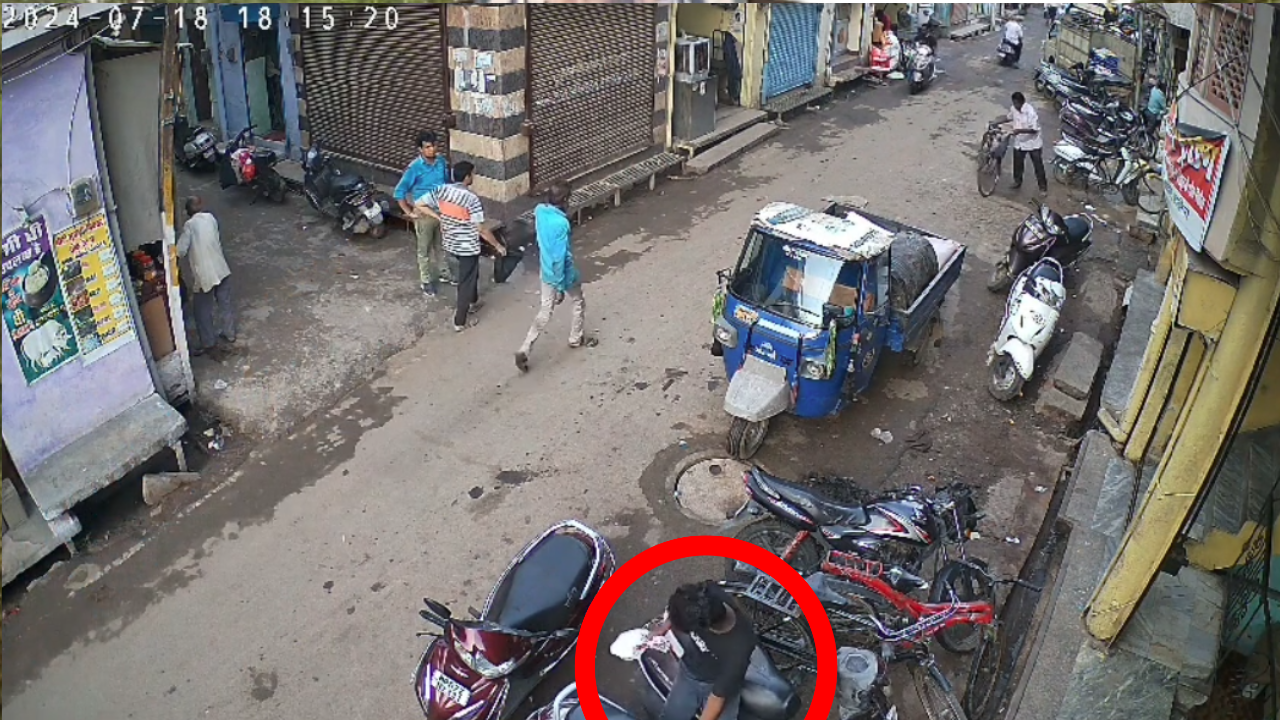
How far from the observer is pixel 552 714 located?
209 inches

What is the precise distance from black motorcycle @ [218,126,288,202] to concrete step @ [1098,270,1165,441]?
985cm

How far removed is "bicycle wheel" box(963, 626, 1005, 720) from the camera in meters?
6.00

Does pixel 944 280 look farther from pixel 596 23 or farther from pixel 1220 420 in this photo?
pixel 596 23

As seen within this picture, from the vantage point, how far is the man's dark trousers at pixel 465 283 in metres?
9.67

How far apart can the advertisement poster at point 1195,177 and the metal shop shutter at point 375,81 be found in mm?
7789

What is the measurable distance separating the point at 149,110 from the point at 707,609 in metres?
5.69

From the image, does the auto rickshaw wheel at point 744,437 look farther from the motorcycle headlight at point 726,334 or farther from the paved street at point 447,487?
the motorcycle headlight at point 726,334

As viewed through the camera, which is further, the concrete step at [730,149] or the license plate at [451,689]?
the concrete step at [730,149]

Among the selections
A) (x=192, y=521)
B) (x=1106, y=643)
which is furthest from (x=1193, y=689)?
(x=192, y=521)

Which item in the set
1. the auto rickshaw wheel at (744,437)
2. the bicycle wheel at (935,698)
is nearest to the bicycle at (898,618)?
the bicycle wheel at (935,698)

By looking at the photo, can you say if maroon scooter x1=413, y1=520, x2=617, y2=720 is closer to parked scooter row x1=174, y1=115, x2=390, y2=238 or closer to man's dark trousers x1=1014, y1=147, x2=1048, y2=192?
parked scooter row x1=174, y1=115, x2=390, y2=238

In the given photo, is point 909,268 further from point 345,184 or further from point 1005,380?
point 345,184

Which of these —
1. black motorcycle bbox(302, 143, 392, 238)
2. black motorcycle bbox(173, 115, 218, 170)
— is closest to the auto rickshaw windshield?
black motorcycle bbox(302, 143, 392, 238)

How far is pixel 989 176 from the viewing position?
14398 mm
